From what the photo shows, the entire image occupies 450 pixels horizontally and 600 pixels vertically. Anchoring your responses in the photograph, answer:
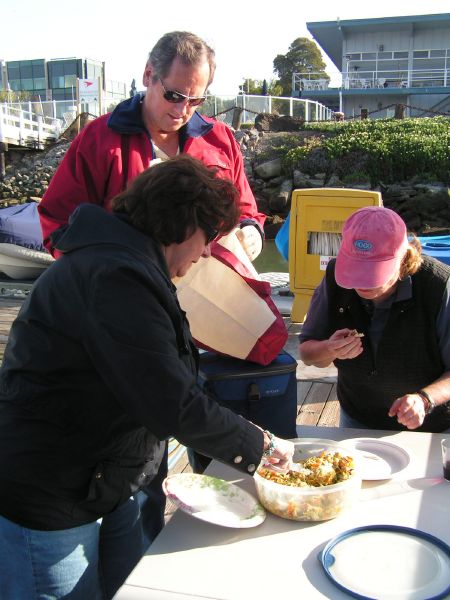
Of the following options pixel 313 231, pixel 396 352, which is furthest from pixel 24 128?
pixel 396 352

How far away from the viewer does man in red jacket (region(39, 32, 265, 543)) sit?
88.9 inches

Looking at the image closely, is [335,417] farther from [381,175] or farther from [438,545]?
[381,175]

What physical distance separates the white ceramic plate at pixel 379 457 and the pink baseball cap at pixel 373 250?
480mm

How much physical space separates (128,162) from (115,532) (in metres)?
1.31

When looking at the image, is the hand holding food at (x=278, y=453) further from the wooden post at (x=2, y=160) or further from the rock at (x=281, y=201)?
the wooden post at (x=2, y=160)

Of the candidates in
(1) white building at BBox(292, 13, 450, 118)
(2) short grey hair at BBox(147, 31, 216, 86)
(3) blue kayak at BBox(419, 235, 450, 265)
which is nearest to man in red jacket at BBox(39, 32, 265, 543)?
(2) short grey hair at BBox(147, 31, 216, 86)

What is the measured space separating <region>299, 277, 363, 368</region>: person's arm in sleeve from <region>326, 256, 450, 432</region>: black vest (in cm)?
3

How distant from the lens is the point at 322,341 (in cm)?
217

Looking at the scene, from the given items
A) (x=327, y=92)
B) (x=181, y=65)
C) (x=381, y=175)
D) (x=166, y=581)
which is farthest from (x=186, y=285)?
(x=327, y=92)

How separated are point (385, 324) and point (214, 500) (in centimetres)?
89

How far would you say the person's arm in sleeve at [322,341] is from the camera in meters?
2.06

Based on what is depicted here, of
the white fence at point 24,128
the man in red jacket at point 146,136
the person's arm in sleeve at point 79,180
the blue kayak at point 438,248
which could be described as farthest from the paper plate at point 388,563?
the white fence at point 24,128

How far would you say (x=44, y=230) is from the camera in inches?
94.9

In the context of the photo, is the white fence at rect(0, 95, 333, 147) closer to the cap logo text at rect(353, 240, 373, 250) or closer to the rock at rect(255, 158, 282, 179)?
the rock at rect(255, 158, 282, 179)
